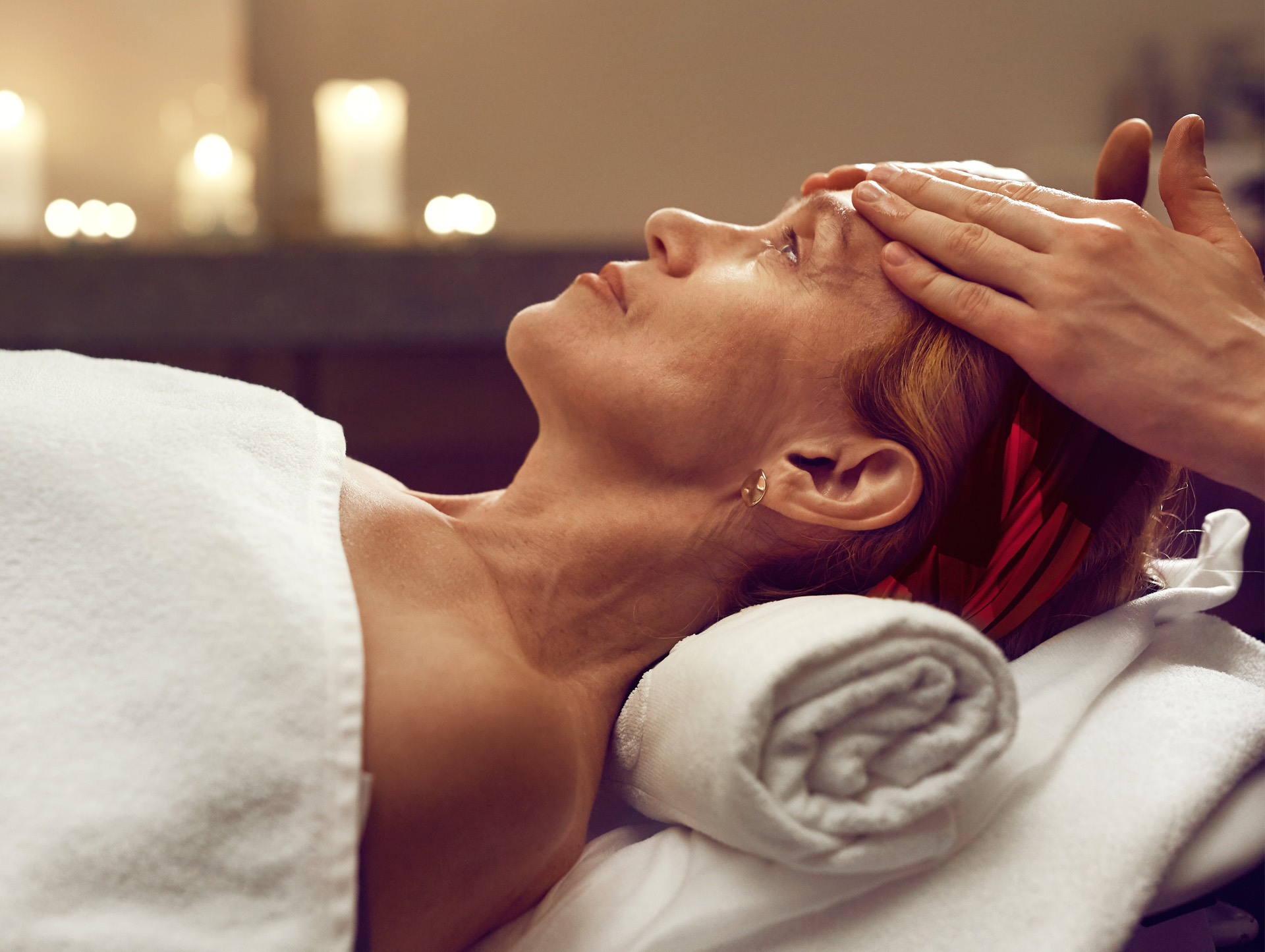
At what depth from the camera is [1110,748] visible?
649 millimetres

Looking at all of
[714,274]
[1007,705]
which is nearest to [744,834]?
[1007,705]

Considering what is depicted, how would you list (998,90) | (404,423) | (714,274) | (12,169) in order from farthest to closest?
(998,90), (12,169), (404,423), (714,274)

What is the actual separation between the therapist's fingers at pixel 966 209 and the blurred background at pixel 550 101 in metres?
1.79

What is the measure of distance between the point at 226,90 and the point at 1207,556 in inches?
108

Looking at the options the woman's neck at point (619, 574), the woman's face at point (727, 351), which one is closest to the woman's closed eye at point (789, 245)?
the woman's face at point (727, 351)

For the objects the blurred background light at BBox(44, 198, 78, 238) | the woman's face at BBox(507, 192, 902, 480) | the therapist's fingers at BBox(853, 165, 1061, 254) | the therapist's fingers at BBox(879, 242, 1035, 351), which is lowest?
the blurred background light at BBox(44, 198, 78, 238)

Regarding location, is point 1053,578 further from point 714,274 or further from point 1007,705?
point 714,274

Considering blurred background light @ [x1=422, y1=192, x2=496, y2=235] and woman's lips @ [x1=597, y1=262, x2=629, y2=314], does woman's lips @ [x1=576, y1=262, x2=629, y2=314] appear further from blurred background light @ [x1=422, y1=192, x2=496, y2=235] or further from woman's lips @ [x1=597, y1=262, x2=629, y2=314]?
blurred background light @ [x1=422, y1=192, x2=496, y2=235]

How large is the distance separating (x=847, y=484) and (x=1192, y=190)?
40 cm

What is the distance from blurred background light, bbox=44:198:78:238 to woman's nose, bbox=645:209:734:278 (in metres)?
2.40

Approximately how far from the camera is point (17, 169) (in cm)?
237

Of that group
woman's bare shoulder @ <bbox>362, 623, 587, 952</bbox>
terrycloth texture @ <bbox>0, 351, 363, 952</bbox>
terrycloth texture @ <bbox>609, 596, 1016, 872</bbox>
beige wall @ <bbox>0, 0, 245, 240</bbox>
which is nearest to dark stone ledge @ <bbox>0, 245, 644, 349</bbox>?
terrycloth texture @ <bbox>0, 351, 363, 952</bbox>

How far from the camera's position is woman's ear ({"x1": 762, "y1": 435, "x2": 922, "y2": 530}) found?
795 mm

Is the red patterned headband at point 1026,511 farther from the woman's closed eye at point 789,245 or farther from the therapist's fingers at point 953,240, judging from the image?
the woman's closed eye at point 789,245
